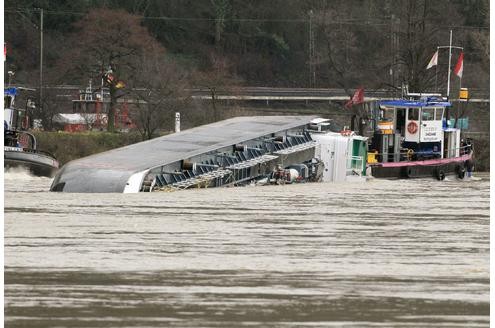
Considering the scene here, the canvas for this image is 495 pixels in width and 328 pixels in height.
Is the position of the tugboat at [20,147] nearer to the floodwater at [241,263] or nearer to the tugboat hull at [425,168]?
the tugboat hull at [425,168]

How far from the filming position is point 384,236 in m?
27.0

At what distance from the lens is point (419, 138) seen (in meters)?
55.2

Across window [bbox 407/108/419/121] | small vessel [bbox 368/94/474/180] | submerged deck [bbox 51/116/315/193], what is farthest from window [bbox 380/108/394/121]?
submerged deck [bbox 51/116/315/193]

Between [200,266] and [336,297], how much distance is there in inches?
127

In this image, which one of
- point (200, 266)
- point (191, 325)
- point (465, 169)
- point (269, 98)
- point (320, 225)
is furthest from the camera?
point (269, 98)

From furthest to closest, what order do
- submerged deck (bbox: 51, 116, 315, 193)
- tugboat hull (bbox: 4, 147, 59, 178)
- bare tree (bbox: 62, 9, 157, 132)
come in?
bare tree (bbox: 62, 9, 157, 132) → tugboat hull (bbox: 4, 147, 59, 178) → submerged deck (bbox: 51, 116, 315, 193)

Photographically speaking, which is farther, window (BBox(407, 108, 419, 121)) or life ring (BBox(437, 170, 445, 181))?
window (BBox(407, 108, 419, 121))

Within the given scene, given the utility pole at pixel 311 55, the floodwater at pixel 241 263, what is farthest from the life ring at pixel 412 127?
the utility pole at pixel 311 55

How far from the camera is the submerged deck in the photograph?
37.4 metres

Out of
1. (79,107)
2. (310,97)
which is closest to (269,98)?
(310,97)

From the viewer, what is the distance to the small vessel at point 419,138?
53.4 m

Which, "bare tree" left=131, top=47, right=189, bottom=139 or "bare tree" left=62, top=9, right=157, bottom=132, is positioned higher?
"bare tree" left=62, top=9, right=157, bottom=132

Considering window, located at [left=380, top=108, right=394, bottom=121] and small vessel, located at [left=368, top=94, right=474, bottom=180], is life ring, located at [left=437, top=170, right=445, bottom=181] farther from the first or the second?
window, located at [left=380, top=108, right=394, bottom=121]

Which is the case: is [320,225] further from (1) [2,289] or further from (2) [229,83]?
(2) [229,83]
